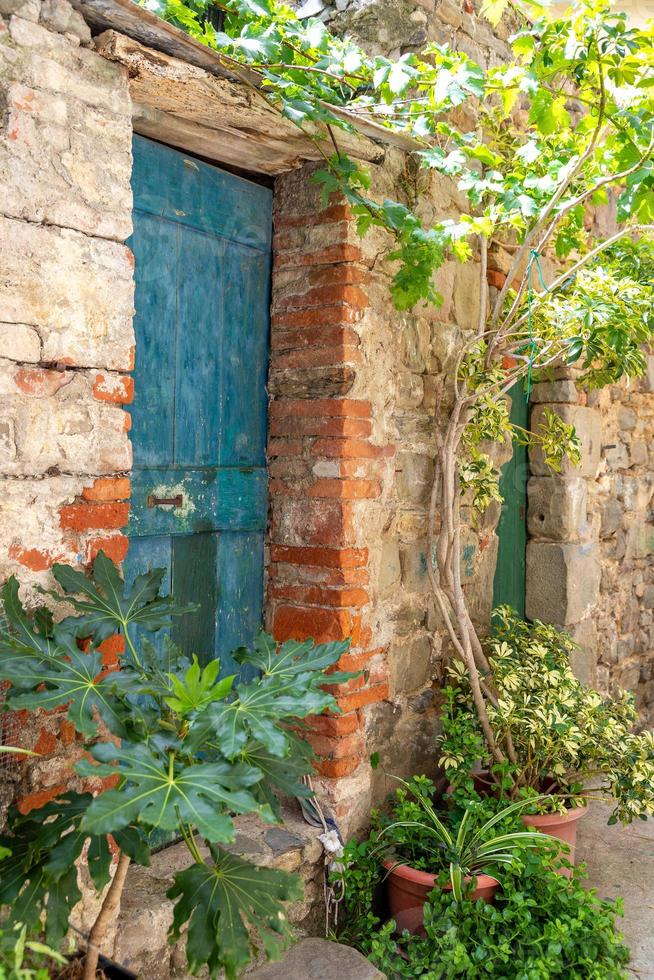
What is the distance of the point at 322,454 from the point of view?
2.85 m

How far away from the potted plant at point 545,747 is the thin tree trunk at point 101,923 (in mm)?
1522

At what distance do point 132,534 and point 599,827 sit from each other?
8.55 ft

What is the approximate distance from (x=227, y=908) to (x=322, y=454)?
5.00 ft

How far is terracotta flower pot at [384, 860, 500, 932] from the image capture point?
2691 mm

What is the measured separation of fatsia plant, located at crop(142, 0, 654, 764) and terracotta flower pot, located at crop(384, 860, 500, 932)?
576 mm

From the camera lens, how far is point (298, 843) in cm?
264

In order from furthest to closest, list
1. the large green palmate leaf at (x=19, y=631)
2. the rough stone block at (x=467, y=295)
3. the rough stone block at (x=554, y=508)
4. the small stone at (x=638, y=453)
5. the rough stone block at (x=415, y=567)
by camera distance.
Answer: the small stone at (x=638, y=453), the rough stone block at (x=554, y=508), the rough stone block at (x=467, y=295), the rough stone block at (x=415, y=567), the large green palmate leaf at (x=19, y=631)

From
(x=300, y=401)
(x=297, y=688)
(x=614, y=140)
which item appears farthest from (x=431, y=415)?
(x=297, y=688)

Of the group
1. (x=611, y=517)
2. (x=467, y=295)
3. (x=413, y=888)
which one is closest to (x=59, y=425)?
(x=413, y=888)

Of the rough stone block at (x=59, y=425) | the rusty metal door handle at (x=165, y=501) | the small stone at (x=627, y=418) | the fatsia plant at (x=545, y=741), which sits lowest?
the fatsia plant at (x=545, y=741)

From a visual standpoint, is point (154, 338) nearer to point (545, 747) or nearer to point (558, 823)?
point (545, 747)

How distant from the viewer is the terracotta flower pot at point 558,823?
121 inches

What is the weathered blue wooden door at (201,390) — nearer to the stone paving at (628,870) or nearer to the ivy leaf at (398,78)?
the ivy leaf at (398,78)

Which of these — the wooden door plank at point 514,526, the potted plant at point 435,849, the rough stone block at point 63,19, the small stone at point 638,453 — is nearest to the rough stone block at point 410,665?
the potted plant at point 435,849
